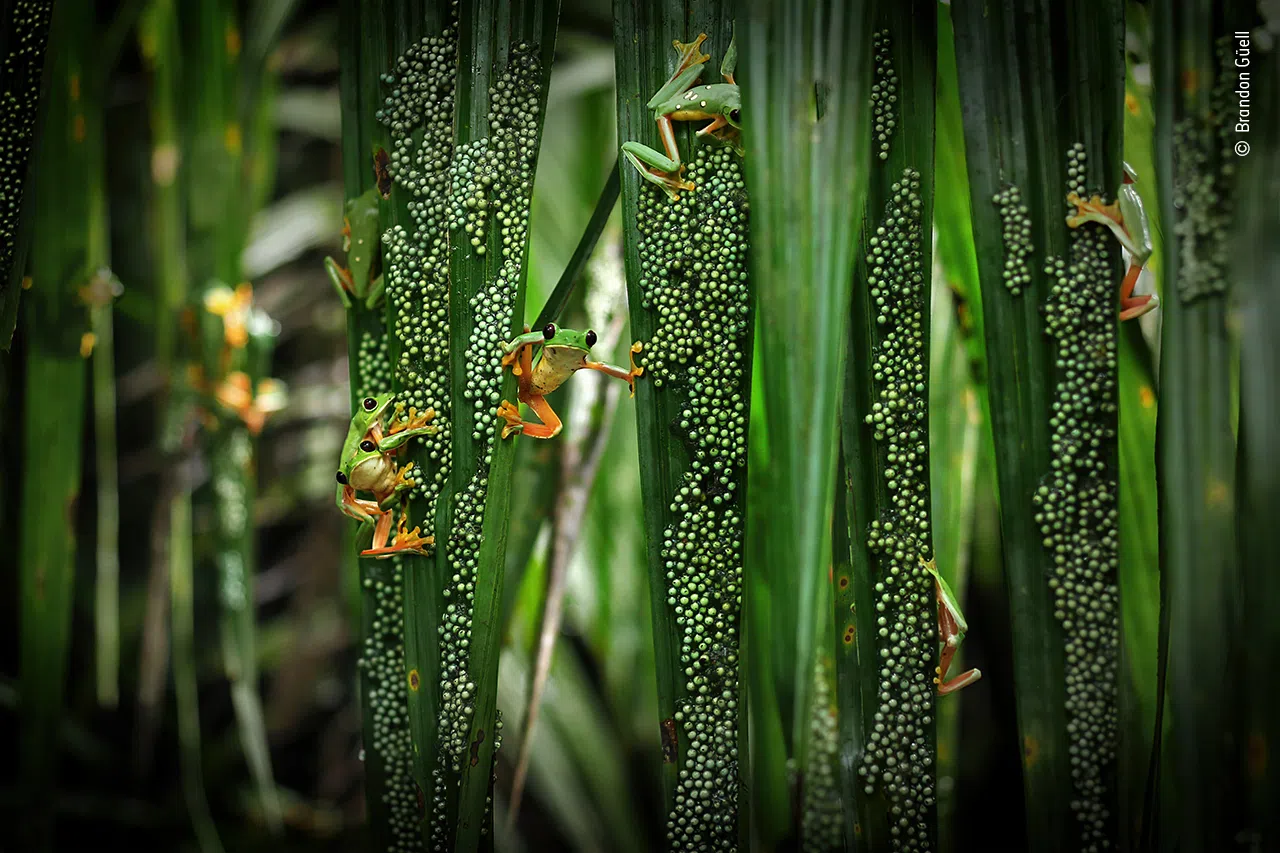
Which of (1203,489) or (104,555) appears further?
(104,555)

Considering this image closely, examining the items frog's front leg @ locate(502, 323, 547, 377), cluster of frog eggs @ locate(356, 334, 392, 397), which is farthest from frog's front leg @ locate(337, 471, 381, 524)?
frog's front leg @ locate(502, 323, 547, 377)

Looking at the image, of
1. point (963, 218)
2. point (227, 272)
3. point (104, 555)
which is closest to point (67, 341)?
point (227, 272)

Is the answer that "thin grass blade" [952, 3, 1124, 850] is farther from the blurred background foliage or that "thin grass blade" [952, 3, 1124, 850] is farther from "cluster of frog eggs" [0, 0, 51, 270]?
"cluster of frog eggs" [0, 0, 51, 270]

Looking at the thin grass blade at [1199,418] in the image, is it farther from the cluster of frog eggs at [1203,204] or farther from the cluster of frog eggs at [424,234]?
the cluster of frog eggs at [424,234]

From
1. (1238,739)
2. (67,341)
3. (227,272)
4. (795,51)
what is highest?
(795,51)

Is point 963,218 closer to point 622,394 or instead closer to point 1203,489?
point 1203,489

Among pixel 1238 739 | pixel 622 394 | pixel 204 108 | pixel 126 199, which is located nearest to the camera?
pixel 1238 739

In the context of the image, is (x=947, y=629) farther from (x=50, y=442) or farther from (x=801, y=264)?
(x=50, y=442)
